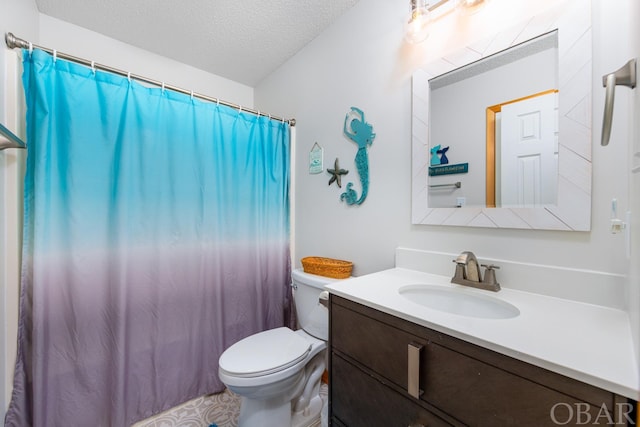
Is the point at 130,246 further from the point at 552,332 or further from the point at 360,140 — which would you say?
the point at 552,332

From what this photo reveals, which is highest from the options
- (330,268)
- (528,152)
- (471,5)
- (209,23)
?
(209,23)

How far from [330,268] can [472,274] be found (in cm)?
73

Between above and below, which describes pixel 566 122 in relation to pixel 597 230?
above

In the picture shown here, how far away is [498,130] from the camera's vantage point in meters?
1.01

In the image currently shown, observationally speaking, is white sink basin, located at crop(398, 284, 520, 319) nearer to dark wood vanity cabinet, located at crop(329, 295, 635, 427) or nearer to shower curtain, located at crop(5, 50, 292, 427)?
dark wood vanity cabinet, located at crop(329, 295, 635, 427)

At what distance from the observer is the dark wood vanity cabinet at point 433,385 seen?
0.49 m

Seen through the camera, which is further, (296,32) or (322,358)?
(296,32)

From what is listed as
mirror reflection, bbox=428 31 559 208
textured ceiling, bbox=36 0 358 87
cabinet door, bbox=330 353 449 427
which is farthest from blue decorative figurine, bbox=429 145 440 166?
textured ceiling, bbox=36 0 358 87

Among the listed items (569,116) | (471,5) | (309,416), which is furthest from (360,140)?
(309,416)

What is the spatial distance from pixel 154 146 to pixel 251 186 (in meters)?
0.60

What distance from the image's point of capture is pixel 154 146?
1410 millimetres

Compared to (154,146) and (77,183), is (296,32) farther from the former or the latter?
(77,183)

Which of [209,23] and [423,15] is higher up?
[209,23]

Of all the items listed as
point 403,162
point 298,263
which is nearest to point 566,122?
point 403,162
